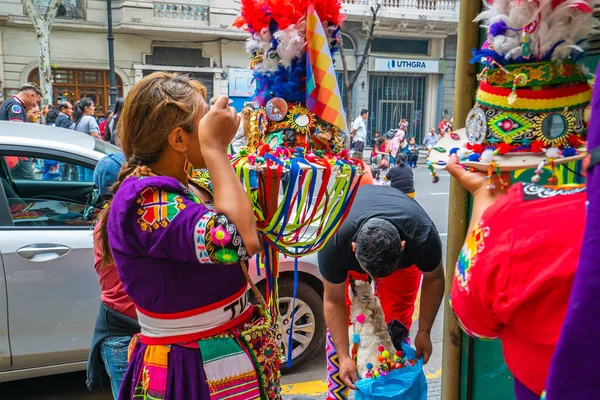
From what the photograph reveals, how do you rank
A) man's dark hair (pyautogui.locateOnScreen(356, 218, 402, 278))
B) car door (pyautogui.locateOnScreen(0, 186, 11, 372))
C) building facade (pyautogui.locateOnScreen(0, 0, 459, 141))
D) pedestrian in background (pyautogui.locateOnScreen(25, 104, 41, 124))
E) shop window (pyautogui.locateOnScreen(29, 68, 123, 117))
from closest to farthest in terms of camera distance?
man's dark hair (pyautogui.locateOnScreen(356, 218, 402, 278))
car door (pyautogui.locateOnScreen(0, 186, 11, 372))
pedestrian in background (pyautogui.locateOnScreen(25, 104, 41, 124))
building facade (pyautogui.locateOnScreen(0, 0, 459, 141))
shop window (pyautogui.locateOnScreen(29, 68, 123, 117))

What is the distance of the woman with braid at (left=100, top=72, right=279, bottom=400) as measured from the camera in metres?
1.61

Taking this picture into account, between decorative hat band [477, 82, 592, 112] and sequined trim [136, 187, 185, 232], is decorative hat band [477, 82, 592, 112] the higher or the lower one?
the higher one

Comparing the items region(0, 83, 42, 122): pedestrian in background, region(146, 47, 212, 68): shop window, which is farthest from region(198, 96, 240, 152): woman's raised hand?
region(146, 47, 212, 68): shop window

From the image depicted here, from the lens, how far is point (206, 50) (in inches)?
816

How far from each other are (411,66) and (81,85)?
13.0 m

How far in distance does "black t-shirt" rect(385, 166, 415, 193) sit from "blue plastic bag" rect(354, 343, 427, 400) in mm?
6116

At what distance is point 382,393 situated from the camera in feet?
8.36

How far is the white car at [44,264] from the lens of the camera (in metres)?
3.36

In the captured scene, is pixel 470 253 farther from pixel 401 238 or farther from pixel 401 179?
pixel 401 179

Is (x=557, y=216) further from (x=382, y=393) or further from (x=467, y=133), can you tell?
(x=382, y=393)

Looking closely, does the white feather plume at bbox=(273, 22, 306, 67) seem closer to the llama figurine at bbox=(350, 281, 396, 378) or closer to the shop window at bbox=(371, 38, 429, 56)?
the llama figurine at bbox=(350, 281, 396, 378)

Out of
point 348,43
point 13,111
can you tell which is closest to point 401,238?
point 13,111

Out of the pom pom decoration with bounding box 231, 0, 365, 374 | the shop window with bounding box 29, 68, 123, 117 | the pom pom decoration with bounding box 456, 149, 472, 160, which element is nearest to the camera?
the pom pom decoration with bounding box 456, 149, 472, 160

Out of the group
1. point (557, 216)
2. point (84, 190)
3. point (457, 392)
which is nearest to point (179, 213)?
point (557, 216)
